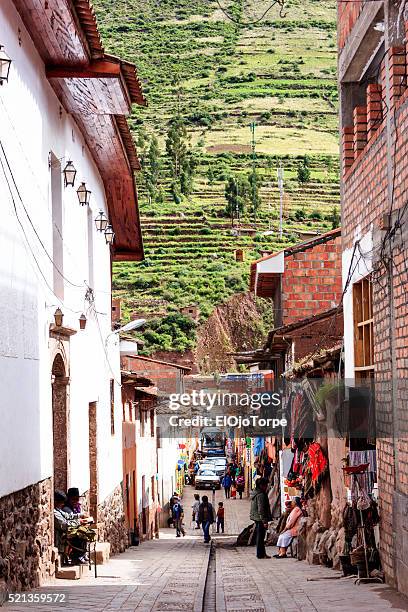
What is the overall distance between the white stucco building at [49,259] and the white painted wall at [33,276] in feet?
0.06

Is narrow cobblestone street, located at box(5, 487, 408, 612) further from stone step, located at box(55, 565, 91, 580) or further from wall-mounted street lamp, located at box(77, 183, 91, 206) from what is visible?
wall-mounted street lamp, located at box(77, 183, 91, 206)

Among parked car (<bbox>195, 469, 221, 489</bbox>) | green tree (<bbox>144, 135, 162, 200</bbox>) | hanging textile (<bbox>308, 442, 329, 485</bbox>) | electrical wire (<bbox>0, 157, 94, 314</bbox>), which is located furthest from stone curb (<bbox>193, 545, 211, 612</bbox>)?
green tree (<bbox>144, 135, 162, 200</bbox>)

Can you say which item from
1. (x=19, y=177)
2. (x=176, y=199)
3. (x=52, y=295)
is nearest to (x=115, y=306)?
(x=52, y=295)

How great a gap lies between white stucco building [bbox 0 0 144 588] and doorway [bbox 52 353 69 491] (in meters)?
0.01

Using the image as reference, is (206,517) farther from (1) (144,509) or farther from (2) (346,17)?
(2) (346,17)

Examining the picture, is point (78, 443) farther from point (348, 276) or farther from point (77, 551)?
point (348, 276)

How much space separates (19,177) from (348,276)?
4.40 metres

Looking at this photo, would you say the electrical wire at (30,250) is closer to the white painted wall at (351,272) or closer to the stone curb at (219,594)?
the white painted wall at (351,272)

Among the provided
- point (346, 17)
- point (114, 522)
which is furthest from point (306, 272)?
point (346, 17)

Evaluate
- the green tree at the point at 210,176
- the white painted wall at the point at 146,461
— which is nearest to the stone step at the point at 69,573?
the white painted wall at the point at 146,461

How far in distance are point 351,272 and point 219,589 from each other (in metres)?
3.98

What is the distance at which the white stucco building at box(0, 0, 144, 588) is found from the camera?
35.6 ft

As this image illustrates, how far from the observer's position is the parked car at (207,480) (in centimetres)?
5278

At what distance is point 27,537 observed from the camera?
1173 centimetres
